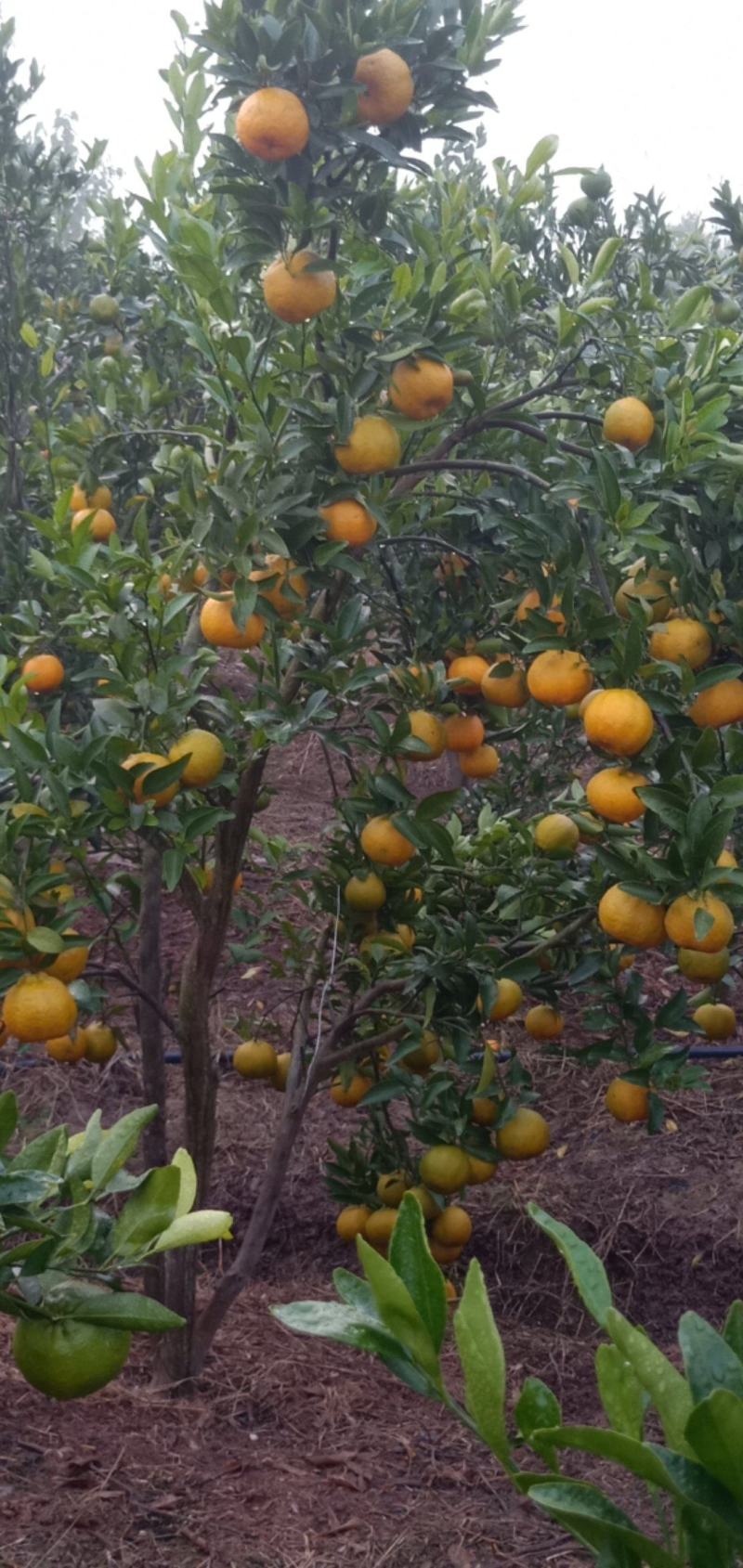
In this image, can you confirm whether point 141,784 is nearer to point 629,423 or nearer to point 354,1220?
point 629,423

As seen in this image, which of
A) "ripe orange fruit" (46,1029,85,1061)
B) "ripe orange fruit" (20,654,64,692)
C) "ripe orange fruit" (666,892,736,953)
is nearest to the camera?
"ripe orange fruit" (666,892,736,953)

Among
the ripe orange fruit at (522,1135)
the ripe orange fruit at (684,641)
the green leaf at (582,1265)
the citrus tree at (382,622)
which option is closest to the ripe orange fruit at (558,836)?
the citrus tree at (382,622)

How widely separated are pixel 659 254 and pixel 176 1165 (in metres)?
4.29

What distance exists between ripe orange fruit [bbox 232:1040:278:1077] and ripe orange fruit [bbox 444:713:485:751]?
0.80 m

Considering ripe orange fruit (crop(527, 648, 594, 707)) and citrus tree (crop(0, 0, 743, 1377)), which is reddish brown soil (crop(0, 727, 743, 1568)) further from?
ripe orange fruit (crop(527, 648, 594, 707))

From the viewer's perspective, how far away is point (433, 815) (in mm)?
2256

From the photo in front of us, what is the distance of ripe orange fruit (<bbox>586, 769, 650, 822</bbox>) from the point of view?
1837 mm

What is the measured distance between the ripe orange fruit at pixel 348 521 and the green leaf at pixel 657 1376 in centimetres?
146

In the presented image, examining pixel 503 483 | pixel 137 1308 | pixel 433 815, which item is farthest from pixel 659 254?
pixel 137 1308

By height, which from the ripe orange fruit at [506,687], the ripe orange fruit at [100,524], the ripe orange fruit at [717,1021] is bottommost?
the ripe orange fruit at [717,1021]

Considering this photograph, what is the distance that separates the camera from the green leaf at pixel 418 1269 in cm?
78

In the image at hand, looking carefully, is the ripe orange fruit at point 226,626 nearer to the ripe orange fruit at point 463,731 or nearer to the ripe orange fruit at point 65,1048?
the ripe orange fruit at point 463,731

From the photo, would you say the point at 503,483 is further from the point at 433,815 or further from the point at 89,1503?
the point at 89,1503

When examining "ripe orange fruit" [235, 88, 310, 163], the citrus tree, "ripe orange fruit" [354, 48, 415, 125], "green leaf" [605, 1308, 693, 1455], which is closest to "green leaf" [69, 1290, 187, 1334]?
"green leaf" [605, 1308, 693, 1455]
